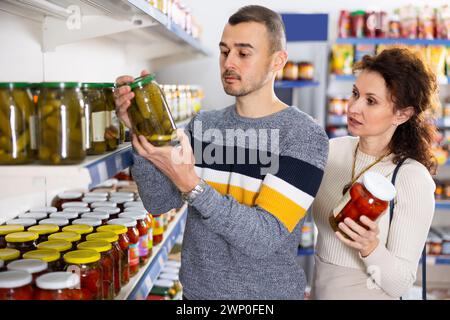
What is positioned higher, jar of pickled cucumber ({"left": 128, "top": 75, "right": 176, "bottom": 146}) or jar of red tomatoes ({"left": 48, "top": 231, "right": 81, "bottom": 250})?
jar of pickled cucumber ({"left": 128, "top": 75, "right": 176, "bottom": 146})

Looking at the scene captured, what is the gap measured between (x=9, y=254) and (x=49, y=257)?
0.10 meters

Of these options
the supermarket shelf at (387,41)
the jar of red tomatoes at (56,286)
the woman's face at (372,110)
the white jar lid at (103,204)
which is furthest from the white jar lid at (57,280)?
the supermarket shelf at (387,41)

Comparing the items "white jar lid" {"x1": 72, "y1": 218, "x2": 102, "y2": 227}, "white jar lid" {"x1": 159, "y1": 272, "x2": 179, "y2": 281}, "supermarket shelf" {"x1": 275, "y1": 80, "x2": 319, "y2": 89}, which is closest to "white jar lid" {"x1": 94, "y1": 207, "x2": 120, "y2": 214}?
"white jar lid" {"x1": 72, "y1": 218, "x2": 102, "y2": 227}

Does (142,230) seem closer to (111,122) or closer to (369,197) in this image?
(111,122)

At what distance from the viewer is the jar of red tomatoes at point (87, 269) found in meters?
1.31

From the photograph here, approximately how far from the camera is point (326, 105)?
4637mm

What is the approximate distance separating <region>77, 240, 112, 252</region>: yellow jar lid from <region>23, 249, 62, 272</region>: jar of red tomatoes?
0.34 feet

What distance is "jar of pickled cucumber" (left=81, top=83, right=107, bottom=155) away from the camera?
1.19 meters

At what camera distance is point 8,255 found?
4.26ft

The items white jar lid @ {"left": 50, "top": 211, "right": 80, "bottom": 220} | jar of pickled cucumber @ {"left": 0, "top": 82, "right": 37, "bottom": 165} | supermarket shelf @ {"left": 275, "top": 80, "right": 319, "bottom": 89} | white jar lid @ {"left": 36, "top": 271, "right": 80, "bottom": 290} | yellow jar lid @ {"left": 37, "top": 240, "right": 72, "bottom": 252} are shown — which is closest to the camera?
jar of pickled cucumber @ {"left": 0, "top": 82, "right": 37, "bottom": 165}

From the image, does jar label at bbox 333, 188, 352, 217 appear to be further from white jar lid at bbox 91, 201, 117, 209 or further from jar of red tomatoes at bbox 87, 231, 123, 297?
white jar lid at bbox 91, 201, 117, 209

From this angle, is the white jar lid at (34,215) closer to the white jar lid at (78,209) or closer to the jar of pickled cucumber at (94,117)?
the white jar lid at (78,209)
